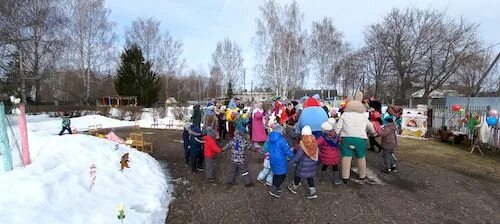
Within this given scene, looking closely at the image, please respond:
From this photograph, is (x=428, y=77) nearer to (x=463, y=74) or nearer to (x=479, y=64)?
(x=479, y=64)

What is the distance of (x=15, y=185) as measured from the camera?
4.44 metres

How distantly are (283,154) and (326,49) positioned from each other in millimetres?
36929

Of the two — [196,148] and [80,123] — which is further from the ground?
[196,148]

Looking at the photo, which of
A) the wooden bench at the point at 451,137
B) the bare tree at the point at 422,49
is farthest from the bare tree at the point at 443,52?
the wooden bench at the point at 451,137

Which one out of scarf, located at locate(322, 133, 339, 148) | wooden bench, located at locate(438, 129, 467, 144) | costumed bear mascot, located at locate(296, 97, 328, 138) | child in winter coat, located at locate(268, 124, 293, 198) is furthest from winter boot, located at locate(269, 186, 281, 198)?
wooden bench, located at locate(438, 129, 467, 144)

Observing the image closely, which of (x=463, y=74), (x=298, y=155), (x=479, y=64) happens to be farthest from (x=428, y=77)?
(x=298, y=155)

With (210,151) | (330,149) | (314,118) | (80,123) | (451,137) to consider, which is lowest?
(80,123)

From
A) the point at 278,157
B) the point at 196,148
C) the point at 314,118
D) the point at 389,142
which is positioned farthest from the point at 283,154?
the point at 389,142

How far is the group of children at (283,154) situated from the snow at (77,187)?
1.16 metres

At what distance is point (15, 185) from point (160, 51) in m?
41.9

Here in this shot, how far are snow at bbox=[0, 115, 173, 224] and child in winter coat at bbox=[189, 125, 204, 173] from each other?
2.45ft

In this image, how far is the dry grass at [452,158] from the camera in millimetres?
8820

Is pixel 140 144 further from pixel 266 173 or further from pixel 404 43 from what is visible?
pixel 404 43

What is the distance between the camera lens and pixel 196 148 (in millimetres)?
8109
